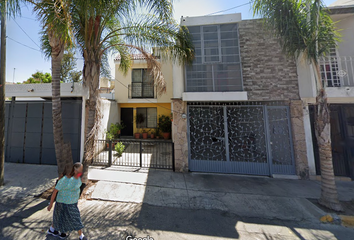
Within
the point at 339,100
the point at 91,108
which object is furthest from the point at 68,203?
the point at 339,100

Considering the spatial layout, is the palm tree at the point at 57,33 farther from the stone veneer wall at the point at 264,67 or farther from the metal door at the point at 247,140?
the stone veneer wall at the point at 264,67

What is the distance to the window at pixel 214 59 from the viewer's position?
6.02m

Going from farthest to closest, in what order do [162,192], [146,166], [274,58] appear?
[146,166] < [274,58] < [162,192]

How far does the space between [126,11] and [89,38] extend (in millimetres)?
1520

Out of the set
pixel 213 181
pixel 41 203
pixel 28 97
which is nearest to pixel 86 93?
pixel 28 97

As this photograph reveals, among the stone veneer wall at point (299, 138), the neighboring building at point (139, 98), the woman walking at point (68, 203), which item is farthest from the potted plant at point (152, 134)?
the stone veneer wall at point (299, 138)

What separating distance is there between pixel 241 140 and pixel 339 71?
4.74 metres

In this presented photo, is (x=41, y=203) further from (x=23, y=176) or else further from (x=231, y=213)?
(x=231, y=213)

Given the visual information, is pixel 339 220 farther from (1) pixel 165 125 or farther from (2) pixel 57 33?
(1) pixel 165 125

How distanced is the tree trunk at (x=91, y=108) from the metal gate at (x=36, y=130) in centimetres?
267

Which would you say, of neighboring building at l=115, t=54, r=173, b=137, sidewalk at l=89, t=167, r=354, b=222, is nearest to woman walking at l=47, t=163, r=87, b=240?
sidewalk at l=89, t=167, r=354, b=222

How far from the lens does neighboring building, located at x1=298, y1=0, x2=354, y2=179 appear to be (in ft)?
17.6

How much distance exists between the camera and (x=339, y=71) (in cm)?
543

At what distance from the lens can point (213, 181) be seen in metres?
5.14
